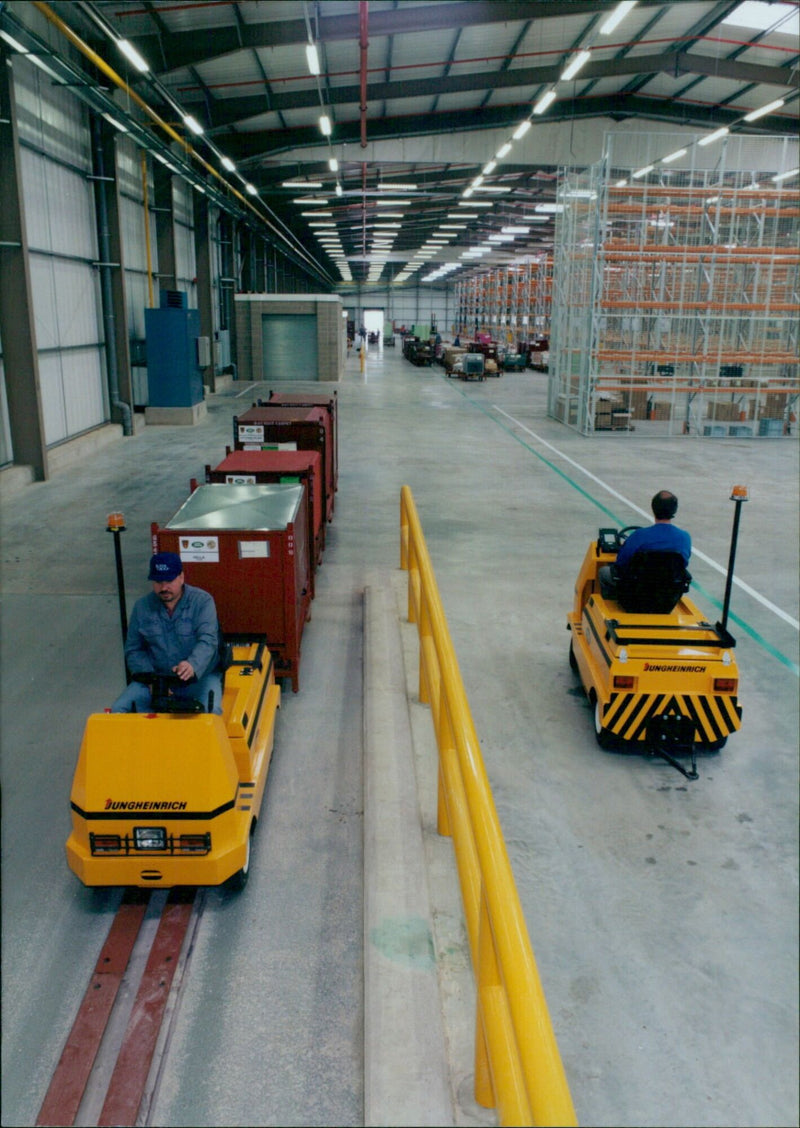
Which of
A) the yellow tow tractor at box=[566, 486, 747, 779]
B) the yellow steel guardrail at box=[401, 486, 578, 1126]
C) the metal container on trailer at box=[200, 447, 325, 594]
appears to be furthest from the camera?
the metal container on trailer at box=[200, 447, 325, 594]

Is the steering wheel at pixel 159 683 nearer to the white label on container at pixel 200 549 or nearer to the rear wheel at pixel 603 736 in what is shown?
the white label on container at pixel 200 549

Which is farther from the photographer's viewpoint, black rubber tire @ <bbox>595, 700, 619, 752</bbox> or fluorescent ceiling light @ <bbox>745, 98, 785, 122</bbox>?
fluorescent ceiling light @ <bbox>745, 98, 785, 122</bbox>

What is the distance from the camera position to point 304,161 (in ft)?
85.0

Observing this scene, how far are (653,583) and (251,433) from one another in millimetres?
5466

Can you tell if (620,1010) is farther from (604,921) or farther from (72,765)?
(72,765)

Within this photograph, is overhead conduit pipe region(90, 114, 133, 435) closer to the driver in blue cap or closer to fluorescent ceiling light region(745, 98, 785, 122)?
fluorescent ceiling light region(745, 98, 785, 122)

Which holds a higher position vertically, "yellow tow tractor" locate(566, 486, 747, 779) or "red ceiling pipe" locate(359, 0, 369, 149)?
"red ceiling pipe" locate(359, 0, 369, 149)

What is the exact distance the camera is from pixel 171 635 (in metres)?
4.69

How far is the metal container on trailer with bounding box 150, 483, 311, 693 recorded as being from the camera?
5910 mm

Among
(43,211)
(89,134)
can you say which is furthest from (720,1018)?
(89,134)

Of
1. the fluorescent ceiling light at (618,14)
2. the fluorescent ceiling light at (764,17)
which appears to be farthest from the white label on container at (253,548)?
the fluorescent ceiling light at (764,17)

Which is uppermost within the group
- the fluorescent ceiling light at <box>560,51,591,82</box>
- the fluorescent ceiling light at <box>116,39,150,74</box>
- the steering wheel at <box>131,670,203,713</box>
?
the fluorescent ceiling light at <box>560,51,591,82</box>

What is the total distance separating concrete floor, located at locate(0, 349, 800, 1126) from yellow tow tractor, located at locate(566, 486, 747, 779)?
0.64 feet

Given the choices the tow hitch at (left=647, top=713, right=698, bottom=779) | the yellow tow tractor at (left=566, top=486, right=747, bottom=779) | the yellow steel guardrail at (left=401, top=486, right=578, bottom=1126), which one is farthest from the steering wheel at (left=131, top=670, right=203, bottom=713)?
the tow hitch at (left=647, top=713, right=698, bottom=779)
